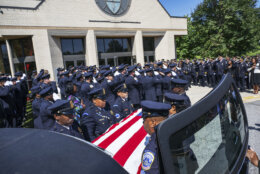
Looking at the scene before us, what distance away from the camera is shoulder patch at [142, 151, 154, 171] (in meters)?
1.36

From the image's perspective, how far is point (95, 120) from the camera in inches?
129

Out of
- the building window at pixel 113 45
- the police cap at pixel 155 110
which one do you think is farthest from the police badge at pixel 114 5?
the police cap at pixel 155 110

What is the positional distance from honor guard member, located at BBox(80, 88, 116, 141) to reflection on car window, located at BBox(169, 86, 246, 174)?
232 centimetres

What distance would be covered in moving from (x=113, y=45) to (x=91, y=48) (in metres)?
3.66

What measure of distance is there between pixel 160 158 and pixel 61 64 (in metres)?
17.2

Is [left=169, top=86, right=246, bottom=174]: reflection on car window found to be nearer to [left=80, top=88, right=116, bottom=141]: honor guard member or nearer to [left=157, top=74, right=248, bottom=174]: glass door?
[left=157, top=74, right=248, bottom=174]: glass door

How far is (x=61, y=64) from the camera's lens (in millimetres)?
16469

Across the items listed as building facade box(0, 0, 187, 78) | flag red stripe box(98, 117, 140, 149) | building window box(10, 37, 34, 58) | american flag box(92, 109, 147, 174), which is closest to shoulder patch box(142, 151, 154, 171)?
american flag box(92, 109, 147, 174)

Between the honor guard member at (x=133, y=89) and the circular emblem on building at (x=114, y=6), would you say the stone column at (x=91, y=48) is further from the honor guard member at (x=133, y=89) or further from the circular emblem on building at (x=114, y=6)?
the honor guard member at (x=133, y=89)

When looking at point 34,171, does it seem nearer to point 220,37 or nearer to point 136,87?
point 136,87

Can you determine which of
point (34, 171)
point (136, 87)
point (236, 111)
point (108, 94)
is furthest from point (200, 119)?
point (136, 87)

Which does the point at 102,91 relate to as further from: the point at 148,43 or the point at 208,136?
the point at 148,43

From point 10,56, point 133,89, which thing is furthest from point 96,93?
point 10,56

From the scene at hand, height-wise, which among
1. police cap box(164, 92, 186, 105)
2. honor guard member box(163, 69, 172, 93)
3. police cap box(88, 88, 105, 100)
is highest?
police cap box(88, 88, 105, 100)
